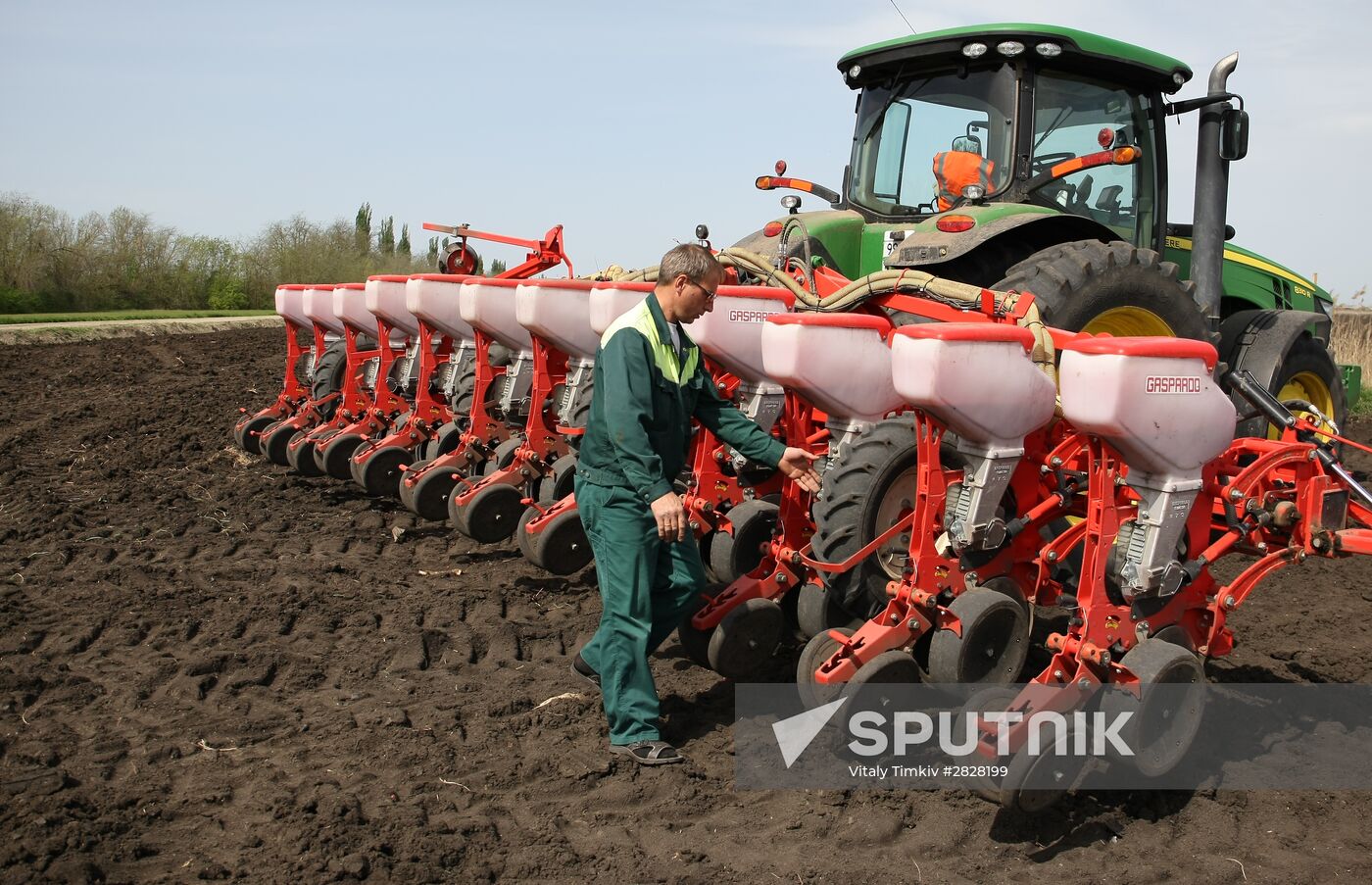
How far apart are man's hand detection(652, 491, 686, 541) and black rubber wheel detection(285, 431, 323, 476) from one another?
5.44 meters

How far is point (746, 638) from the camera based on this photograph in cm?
440

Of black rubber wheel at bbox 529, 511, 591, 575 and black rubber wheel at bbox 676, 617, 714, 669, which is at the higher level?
black rubber wheel at bbox 529, 511, 591, 575

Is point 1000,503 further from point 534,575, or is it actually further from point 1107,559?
point 534,575

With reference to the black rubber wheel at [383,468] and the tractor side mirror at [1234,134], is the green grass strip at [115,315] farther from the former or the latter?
the tractor side mirror at [1234,134]

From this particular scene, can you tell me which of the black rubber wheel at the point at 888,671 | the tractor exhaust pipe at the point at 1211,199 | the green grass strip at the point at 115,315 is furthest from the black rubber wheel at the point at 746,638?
the green grass strip at the point at 115,315

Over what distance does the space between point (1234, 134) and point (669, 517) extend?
4.36m

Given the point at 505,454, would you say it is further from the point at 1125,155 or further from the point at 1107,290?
the point at 1125,155

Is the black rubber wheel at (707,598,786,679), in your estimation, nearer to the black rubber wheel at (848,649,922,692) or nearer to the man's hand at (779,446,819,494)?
the man's hand at (779,446,819,494)

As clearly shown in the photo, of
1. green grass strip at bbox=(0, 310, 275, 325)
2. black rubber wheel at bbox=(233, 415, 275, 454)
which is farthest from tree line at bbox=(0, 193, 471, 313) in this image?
black rubber wheel at bbox=(233, 415, 275, 454)

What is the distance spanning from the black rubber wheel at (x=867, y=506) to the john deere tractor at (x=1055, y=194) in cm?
130

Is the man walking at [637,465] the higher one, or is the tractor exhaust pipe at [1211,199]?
the tractor exhaust pipe at [1211,199]

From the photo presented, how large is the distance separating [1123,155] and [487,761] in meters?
4.03

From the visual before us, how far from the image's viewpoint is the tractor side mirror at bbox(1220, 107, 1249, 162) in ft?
20.9

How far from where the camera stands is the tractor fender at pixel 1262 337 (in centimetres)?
686
